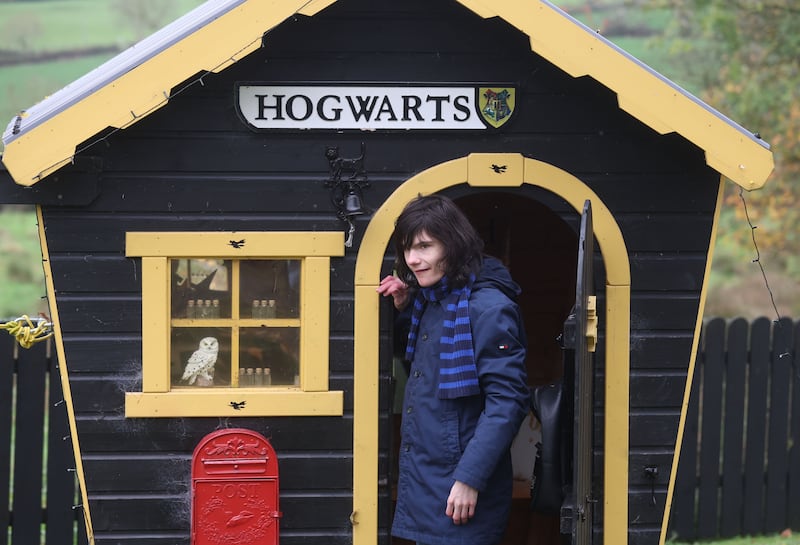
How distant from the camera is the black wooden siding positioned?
5035 millimetres

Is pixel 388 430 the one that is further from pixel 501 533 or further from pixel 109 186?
pixel 109 186

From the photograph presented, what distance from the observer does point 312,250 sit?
5094 mm

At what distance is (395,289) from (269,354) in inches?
28.1

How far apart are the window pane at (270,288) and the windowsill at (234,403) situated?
1.21 ft

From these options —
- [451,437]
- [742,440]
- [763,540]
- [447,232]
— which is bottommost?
[763,540]

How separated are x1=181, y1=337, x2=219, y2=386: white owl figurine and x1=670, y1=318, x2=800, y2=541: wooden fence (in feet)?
14.7

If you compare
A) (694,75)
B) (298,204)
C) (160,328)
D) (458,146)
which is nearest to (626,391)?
(458,146)

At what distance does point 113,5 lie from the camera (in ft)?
87.6

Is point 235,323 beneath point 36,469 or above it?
above

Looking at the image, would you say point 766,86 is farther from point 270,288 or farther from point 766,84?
point 270,288

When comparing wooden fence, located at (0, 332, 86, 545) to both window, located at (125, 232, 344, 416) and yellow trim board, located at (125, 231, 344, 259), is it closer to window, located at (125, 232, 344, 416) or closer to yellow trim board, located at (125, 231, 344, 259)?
window, located at (125, 232, 344, 416)

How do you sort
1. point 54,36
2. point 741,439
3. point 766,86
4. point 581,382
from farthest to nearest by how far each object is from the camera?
1. point 54,36
2. point 766,86
3. point 741,439
4. point 581,382

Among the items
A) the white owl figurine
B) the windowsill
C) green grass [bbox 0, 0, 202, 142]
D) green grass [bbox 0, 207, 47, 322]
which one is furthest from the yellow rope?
green grass [bbox 0, 0, 202, 142]

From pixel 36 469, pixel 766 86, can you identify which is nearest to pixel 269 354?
pixel 36 469
